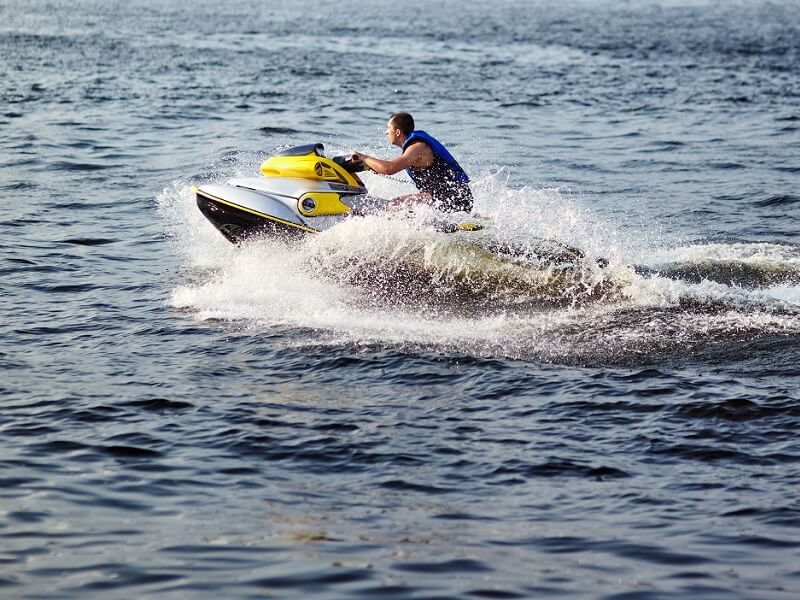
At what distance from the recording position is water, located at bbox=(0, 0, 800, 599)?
19.5ft

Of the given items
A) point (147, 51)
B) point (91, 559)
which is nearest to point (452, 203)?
point (91, 559)

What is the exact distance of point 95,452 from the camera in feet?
23.6

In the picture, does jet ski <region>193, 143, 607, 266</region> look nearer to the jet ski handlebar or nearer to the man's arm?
the jet ski handlebar

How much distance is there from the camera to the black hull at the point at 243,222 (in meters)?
11.3

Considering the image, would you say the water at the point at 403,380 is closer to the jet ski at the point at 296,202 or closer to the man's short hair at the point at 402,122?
the jet ski at the point at 296,202

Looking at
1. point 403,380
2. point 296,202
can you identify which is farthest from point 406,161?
point 403,380

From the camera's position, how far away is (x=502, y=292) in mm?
10750

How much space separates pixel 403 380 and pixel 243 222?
11.5 feet

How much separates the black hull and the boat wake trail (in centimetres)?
13

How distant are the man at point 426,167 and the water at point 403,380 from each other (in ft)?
1.54

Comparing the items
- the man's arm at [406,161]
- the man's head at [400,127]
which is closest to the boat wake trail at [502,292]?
the man's arm at [406,161]

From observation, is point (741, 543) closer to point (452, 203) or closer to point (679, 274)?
point (679, 274)

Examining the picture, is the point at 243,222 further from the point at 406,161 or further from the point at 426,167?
the point at 426,167

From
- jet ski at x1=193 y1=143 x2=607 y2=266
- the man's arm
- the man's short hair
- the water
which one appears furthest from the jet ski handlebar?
the water
